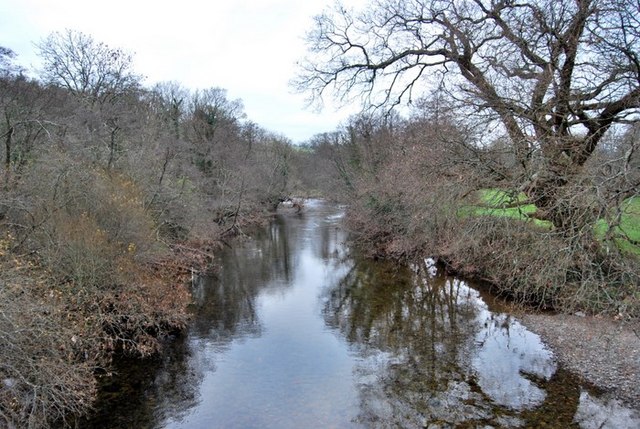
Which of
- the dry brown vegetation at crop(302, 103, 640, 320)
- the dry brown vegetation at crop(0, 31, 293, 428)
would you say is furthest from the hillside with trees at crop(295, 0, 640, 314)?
the dry brown vegetation at crop(0, 31, 293, 428)

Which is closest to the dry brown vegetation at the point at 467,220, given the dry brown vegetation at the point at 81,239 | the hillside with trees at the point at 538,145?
the hillside with trees at the point at 538,145

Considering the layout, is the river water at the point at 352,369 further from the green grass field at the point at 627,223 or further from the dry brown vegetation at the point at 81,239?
the green grass field at the point at 627,223

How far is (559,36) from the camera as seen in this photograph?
476 inches

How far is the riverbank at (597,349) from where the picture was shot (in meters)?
10.4

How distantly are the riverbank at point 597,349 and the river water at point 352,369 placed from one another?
0.40 m

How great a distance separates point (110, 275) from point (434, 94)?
11.6 m

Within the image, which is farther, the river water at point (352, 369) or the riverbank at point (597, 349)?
the riverbank at point (597, 349)

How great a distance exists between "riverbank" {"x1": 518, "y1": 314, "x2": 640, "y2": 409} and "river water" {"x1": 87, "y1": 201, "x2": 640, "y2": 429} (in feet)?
1.32

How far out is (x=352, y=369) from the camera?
11.9 m

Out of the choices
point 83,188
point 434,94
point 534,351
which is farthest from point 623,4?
point 83,188

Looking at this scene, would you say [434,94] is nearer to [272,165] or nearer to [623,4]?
[623,4]

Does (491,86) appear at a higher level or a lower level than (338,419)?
higher

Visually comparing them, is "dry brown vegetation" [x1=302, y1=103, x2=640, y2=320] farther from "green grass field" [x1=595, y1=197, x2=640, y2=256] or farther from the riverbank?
the riverbank

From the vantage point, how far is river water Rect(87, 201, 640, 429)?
953 centimetres
